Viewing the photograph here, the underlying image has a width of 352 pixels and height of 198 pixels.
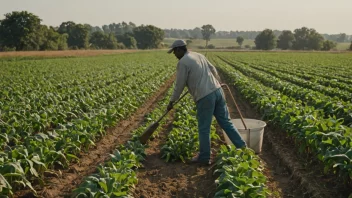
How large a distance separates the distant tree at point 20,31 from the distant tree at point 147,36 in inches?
2004

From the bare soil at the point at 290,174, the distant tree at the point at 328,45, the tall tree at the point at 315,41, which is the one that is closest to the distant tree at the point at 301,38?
the tall tree at the point at 315,41

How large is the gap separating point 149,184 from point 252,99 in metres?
7.39

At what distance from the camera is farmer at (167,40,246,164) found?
230 inches

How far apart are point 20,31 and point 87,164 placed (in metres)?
62.7

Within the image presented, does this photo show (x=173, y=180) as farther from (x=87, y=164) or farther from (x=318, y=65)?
(x=318, y=65)

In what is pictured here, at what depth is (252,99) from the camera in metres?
12.0

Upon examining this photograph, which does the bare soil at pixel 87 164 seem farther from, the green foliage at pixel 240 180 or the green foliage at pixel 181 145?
the green foliage at pixel 240 180

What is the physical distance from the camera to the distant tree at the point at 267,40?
10900 centimetres

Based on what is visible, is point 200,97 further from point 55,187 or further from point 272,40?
point 272,40

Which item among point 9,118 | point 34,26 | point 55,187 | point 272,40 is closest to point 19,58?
point 34,26

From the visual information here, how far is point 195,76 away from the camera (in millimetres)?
5891

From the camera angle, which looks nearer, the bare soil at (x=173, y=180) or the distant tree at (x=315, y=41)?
the bare soil at (x=173, y=180)

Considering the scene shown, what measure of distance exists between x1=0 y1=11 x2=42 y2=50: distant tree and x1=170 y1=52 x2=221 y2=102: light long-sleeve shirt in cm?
6274

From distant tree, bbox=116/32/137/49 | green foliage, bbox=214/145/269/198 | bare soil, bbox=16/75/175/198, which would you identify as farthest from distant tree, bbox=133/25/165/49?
green foliage, bbox=214/145/269/198
